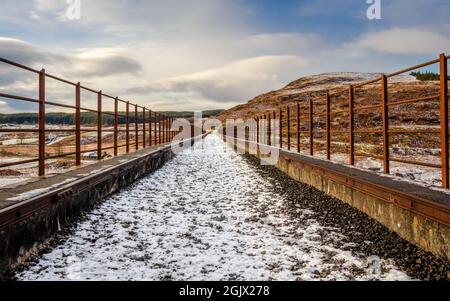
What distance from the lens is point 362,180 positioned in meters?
4.80

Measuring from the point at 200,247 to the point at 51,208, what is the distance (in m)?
1.68

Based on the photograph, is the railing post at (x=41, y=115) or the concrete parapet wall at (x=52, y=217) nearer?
the concrete parapet wall at (x=52, y=217)

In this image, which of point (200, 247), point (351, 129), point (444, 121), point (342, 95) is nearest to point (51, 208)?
point (200, 247)

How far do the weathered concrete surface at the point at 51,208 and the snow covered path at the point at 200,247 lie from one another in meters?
0.16

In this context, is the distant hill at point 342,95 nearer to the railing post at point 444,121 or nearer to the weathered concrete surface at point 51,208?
the railing post at point 444,121

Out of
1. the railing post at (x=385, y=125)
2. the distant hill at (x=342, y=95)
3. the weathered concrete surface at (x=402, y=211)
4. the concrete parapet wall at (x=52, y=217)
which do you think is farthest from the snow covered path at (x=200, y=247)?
the distant hill at (x=342, y=95)

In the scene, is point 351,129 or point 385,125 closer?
point 385,125

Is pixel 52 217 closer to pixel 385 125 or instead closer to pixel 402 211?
pixel 402 211

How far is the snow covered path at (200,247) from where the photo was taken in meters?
2.97

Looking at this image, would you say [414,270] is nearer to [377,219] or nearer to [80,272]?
[377,219]

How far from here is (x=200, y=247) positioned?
3646mm

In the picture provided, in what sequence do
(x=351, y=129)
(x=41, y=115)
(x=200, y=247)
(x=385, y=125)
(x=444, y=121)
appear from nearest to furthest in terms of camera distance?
(x=200, y=247), (x=444, y=121), (x=41, y=115), (x=385, y=125), (x=351, y=129)
